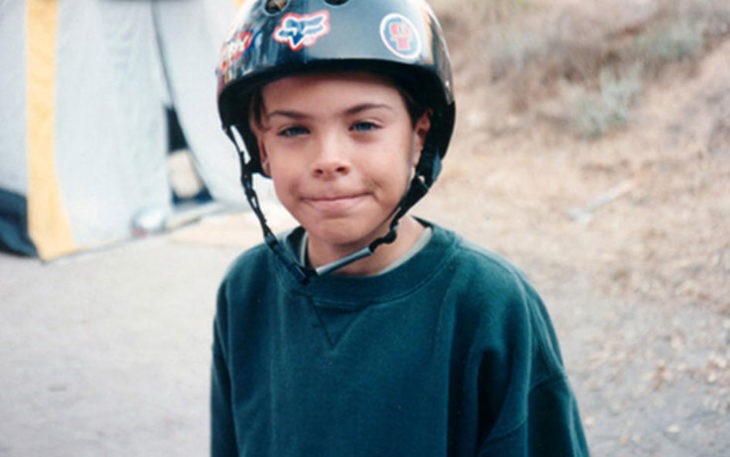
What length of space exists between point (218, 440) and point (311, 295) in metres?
0.56

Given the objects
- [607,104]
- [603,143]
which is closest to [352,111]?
[603,143]

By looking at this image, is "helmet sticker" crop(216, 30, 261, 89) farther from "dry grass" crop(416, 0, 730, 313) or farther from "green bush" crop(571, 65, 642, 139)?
"green bush" crop(571, 65, 642, 139)

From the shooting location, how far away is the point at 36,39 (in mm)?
5902

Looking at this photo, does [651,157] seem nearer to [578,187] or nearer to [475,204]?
[578,187]

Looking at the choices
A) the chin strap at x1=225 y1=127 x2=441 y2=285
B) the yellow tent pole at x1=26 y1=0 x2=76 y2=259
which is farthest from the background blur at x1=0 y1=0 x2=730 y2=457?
the chin strap at x1=225 y1=127 x2=441 y2=285

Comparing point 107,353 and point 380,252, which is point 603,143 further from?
point 380,252

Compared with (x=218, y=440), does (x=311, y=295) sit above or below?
above

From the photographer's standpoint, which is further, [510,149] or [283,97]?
[510,149]

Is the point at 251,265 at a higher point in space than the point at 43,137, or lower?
higher

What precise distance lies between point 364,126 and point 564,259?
4.47m

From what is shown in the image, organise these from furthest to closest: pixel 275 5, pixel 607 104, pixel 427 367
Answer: pixel 607 104
pixel 275 5
pixel 427 367

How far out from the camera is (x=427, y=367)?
4.23 feet

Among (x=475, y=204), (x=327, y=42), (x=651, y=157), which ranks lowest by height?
(x=475, y=204)

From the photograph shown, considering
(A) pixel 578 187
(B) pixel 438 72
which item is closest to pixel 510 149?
(A) pixel 578 187
